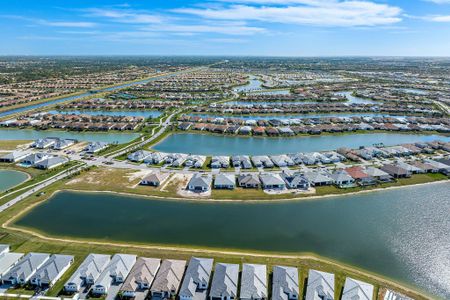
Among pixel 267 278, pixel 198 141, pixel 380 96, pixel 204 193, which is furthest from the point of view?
pixel 380 96

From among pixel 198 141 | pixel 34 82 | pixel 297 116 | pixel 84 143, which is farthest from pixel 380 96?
pixel 34 82

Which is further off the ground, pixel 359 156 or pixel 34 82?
pixel 34 82

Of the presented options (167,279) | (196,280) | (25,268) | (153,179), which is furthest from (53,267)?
(153,179)

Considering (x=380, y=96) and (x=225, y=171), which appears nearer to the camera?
(x=225, y=171)

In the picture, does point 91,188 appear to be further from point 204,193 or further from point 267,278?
point 267,278

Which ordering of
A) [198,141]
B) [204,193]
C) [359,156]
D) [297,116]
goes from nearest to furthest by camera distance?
[204,193], [359,156], [198,141], [297,116]

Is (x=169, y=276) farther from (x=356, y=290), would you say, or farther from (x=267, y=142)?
(x=267, y=142)

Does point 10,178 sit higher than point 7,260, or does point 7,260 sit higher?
point 10,178
